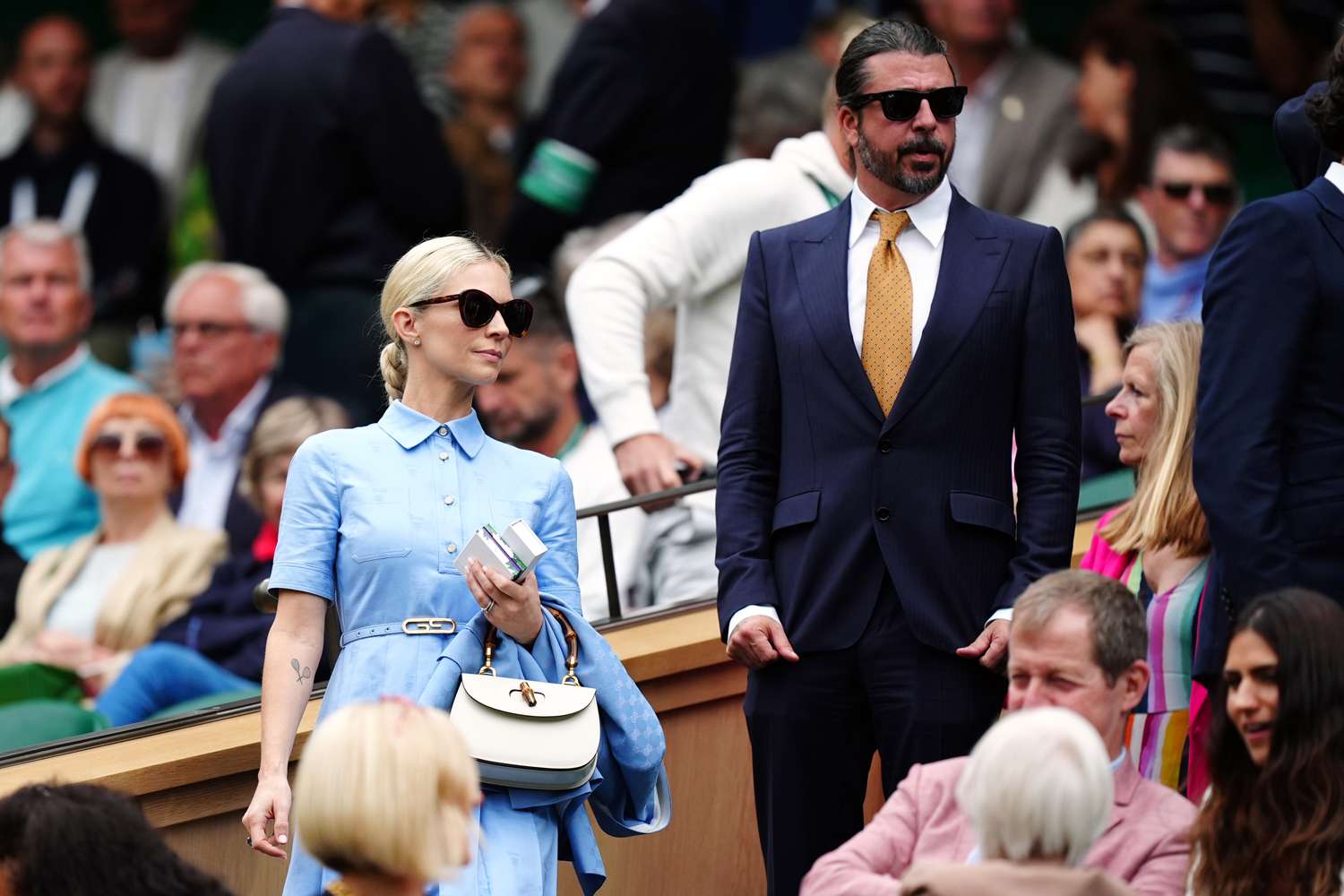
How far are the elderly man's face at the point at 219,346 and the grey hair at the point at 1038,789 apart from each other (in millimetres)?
5420

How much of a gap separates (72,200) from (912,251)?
640 cm

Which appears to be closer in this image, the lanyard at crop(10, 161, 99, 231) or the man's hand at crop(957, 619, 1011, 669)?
the man's hand at crop(957, 619, 1011, 669)

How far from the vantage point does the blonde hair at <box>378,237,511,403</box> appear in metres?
4.31

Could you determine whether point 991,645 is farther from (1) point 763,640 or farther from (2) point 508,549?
(2) point 508,549

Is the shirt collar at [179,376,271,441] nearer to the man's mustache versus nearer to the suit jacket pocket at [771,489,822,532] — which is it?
the suit jacket pocket at [771,489,822,532]

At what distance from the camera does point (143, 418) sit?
7.59 meters

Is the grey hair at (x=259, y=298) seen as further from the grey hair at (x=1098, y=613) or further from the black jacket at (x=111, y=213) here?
the grey hair at (x=1098, y=613)

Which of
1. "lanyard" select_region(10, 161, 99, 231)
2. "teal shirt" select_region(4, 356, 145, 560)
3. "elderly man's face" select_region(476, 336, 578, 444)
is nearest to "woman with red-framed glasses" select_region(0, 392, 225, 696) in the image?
"teal shirt" select_region(4, 356, 145, 560)

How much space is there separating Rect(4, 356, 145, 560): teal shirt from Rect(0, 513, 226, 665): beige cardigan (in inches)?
19.7

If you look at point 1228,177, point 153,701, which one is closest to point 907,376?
point 153,701

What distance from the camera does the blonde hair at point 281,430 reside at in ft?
23.6

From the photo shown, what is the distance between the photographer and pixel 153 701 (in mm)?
6055

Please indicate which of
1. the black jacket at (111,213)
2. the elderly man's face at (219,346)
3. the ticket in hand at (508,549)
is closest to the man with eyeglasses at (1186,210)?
the elderly man's face at (219,346)

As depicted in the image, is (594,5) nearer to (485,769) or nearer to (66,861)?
(485,769)
